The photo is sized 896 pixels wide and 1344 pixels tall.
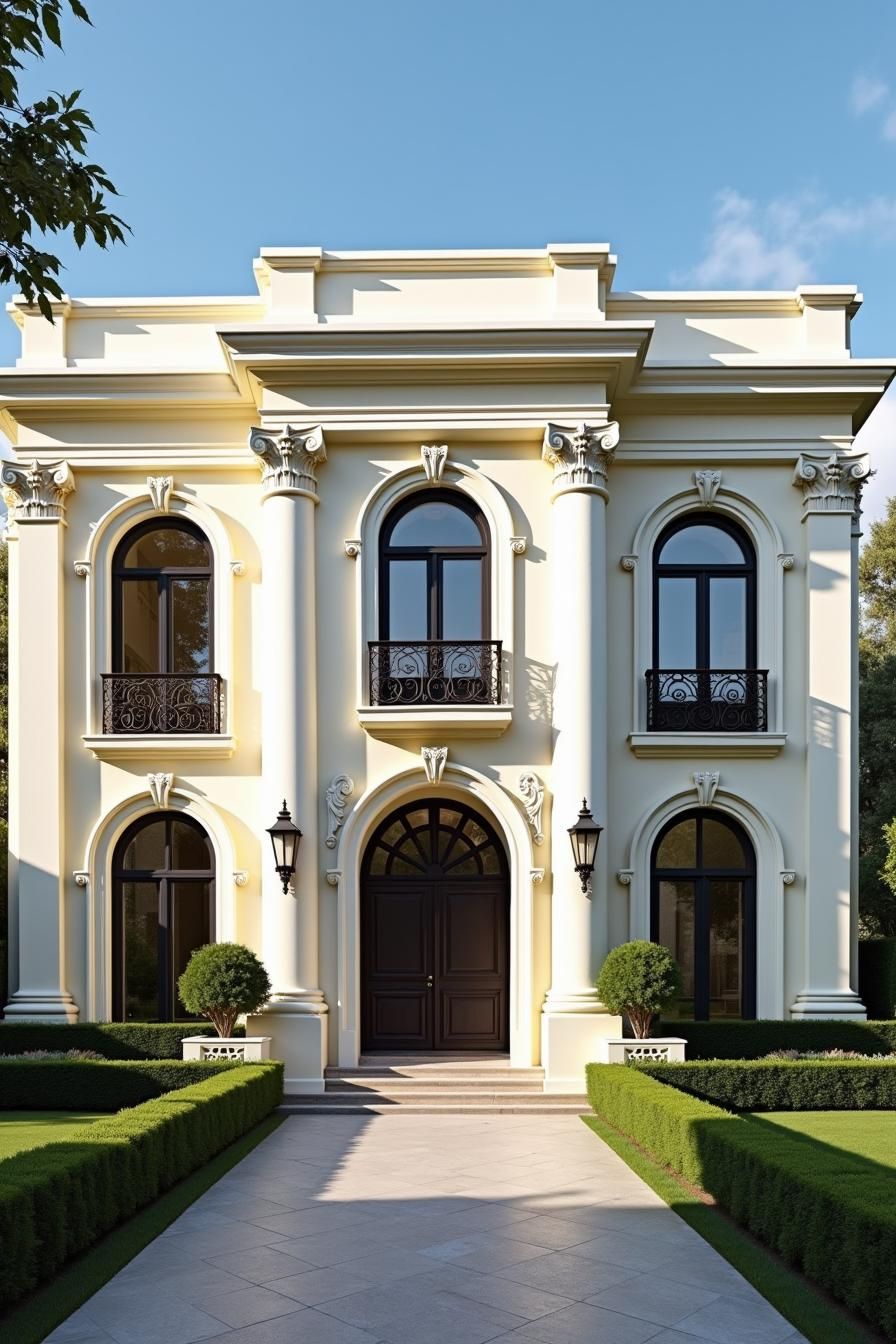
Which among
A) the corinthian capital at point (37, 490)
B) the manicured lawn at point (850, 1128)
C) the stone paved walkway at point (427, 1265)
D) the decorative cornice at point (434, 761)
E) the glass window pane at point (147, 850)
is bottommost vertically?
the manicured lawn at point (850, 1128)

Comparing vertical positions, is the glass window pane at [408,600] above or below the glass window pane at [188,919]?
above

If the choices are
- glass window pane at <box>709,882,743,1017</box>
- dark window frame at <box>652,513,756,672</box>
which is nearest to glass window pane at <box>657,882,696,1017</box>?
glass window pane at <box>709,882,743,1017</box>

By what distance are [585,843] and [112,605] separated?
765 centimetres

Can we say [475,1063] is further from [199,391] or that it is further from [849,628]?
[199,391]

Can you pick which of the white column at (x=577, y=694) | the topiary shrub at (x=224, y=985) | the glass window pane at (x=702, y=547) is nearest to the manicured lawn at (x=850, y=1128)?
the white column at (x=577, y=694)

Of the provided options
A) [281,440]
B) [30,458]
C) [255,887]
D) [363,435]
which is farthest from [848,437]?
[30,458]

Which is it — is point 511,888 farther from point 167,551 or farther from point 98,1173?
point 98,1173

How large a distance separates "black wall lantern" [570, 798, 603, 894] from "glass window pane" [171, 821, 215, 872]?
210 inches

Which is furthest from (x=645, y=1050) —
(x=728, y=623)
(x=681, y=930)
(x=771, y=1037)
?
(x=728, y=623)

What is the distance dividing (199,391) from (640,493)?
21.6ft

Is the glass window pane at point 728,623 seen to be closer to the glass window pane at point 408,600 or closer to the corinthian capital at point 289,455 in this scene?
the glass window pane at point 408,600

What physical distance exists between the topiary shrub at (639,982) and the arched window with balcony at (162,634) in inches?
254

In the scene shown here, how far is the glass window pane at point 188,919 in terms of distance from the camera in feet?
55.4

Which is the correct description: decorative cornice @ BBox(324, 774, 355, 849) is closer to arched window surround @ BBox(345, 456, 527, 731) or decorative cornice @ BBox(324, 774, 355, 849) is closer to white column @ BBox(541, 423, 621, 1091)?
arched window surround @ BBox(345, 456, 527, 731)
